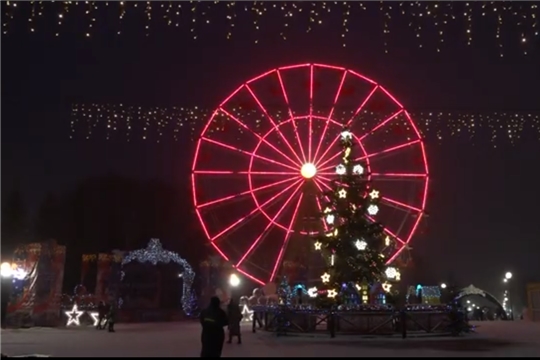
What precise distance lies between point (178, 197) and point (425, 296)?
1082 inches

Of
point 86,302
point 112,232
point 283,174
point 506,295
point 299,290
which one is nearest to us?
point 299,290

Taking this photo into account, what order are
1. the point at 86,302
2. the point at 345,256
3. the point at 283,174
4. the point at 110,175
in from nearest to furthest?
the point at 345,256, the point at 283,174, the point at 86,302, the point at 110,175

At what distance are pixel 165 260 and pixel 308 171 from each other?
451 inches

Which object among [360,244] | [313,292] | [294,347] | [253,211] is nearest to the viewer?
[294,347]

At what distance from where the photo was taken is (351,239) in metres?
22.5

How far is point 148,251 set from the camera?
3509 centimetres

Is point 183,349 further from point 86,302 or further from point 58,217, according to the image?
point 58,217

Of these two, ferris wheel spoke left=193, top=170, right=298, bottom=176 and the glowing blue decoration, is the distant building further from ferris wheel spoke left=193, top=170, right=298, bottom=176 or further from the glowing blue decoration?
the glowing blue decoration

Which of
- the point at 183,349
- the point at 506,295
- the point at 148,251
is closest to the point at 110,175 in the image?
the point at 148,251

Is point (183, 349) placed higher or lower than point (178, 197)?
lower

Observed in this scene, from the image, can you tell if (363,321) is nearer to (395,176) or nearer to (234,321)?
(234,321)

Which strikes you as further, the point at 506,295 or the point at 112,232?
the point at 506,295

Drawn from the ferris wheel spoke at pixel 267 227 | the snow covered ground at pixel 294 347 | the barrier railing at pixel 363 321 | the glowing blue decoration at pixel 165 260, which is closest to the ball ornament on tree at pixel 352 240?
the barrier railing at pixel 363 321

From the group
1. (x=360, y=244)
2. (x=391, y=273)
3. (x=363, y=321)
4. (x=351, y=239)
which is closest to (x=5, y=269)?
(x=351, y=239)
